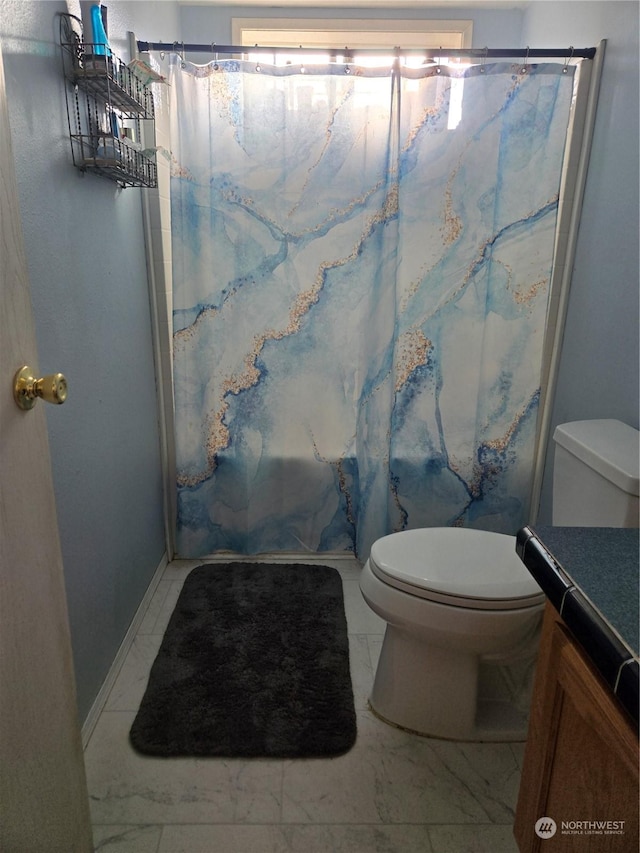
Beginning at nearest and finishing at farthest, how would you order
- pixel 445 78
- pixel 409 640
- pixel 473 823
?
pixel 473 823 → pixel 409 640 → pixel 445 78

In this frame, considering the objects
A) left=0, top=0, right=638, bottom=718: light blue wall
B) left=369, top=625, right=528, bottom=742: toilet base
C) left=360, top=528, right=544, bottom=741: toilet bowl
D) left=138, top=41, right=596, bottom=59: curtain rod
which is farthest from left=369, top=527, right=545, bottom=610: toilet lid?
left=138, top=41, right=596, bottom=59: curtain rod

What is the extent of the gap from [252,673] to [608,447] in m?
1.16

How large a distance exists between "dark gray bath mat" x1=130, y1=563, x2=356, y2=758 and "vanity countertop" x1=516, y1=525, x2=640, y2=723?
2.88 feet

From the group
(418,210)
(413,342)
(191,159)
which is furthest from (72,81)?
(413,342)

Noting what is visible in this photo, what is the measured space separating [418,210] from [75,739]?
5.86 ft

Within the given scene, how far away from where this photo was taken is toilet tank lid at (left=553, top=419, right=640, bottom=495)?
1283 mm

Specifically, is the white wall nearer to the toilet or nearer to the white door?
the toilet

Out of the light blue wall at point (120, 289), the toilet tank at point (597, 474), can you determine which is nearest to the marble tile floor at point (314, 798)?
the light blue wall at point (120, 289)

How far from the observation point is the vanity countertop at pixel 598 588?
72cm

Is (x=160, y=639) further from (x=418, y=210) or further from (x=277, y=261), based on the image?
(x=418, y=210)

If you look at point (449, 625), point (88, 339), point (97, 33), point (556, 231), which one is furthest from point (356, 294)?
point (449, 625)

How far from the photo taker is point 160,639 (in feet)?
6.19

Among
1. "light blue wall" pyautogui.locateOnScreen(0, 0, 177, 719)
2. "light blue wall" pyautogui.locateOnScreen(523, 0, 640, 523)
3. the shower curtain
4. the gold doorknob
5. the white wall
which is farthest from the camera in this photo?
the white wall

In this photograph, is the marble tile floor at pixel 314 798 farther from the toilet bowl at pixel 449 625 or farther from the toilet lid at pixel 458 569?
the toilet lid at pixel 458 569
